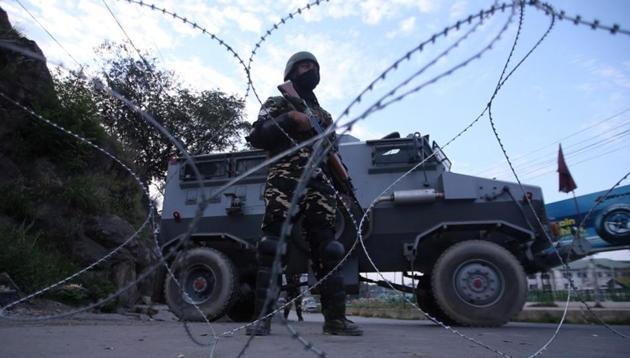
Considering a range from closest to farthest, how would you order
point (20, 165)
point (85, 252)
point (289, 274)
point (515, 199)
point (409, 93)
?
point (409, 93)
point (515, 199)
point (289, 274)
point (85, 252)
point (20, 165)

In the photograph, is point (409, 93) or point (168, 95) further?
point (168, 95)

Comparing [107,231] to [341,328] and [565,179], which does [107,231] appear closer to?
[341,328]

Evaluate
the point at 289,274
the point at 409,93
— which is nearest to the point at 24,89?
the point at 289,274

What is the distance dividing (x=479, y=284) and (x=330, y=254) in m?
Answer: 1.93

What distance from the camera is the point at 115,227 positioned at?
30.2ft

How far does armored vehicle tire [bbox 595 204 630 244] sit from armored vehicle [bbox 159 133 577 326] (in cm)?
77

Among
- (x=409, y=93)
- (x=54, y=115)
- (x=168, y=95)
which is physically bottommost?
(x=409, y=93)

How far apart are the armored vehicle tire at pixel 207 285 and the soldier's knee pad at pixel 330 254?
2285 mm

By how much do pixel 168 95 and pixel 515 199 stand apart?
16460 millimetres

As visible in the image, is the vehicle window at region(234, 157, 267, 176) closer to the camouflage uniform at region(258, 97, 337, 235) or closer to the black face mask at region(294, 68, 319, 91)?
the black face mask at region(294, 68, 319, 91)

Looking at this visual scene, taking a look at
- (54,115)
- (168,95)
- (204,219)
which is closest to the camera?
(204,219)

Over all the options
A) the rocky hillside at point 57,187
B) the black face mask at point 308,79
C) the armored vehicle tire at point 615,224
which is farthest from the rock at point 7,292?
the armored vehicle tire at point 615,224

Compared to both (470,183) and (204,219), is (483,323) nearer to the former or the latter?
(470,183)

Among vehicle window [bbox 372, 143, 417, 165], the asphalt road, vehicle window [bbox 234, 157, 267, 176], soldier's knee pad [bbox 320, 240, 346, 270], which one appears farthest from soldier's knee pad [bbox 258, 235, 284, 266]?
vehicle window [bbox 234, 157, 267, 176]
